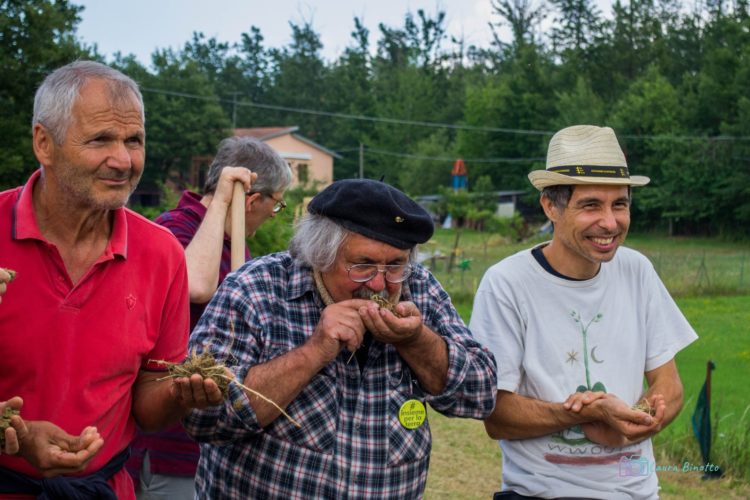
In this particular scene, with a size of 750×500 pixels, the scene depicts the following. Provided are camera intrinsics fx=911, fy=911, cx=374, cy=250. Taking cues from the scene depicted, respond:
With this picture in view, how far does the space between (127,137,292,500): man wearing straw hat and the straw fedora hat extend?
50.5 inches

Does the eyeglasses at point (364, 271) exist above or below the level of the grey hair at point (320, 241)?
below

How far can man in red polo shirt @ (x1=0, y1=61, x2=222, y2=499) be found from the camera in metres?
2.57

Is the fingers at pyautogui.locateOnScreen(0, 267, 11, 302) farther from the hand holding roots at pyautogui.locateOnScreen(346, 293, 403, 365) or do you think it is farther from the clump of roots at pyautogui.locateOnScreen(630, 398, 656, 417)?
the clump of roots at pyautogui.locateOnScreen(630, 398, 656, 417)

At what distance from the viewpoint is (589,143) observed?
12.4 ft

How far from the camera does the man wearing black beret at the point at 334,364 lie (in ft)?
9.50

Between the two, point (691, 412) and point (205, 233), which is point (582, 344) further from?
point (691, 412)

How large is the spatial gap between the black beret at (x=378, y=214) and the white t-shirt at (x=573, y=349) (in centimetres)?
69

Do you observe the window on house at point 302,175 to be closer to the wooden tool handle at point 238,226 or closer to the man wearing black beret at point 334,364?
the wooden tool handle at point 238,226

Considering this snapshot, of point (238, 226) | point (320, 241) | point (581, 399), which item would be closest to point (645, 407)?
point (581, 399)

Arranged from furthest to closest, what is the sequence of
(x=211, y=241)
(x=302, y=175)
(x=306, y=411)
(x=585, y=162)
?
(x=302, y=175)
(x=211, y=241)
(x=585, y=162)
(x=306, y=411)

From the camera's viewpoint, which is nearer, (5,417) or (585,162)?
(5,417)

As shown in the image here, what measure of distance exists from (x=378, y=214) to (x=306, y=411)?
69 centimetres

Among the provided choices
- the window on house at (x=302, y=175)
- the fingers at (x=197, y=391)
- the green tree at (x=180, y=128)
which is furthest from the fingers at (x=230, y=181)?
the green tree at (x=180, y=128)

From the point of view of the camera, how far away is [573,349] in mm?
3525
